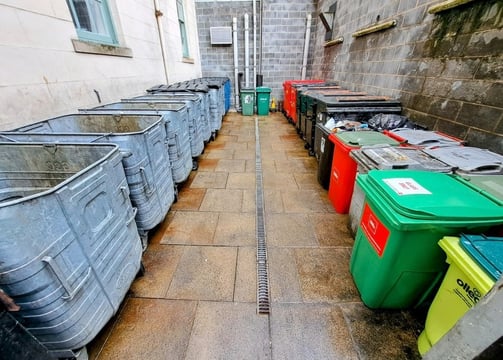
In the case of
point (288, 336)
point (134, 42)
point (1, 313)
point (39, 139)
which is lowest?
point (288, 336)

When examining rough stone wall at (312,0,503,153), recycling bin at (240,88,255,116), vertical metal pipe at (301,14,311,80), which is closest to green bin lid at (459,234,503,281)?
rough stone wall at (312,0,503,153)

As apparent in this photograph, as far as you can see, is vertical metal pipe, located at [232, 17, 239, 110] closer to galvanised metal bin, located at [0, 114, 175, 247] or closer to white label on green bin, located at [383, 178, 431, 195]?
galvanised metal bin, located at [0, 114, 175, 247]

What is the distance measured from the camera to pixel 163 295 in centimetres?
165

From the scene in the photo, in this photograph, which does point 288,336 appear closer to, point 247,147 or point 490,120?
point 490,120

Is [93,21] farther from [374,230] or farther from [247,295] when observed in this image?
[374,230]

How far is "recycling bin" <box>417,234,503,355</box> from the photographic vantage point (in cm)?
88

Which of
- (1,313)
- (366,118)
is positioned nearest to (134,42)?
(366,118)

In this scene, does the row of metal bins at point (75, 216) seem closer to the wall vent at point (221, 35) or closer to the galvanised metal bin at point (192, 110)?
the galvanised metal bin at point (192, 110)

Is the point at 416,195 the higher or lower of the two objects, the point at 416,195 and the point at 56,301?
the higher

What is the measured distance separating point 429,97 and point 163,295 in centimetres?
330

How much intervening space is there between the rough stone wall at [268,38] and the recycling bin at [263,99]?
3.04 ft

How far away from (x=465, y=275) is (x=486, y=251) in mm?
131

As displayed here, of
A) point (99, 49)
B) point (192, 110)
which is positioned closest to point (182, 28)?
point (99, 49)

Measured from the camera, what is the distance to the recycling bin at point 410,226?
110cm
